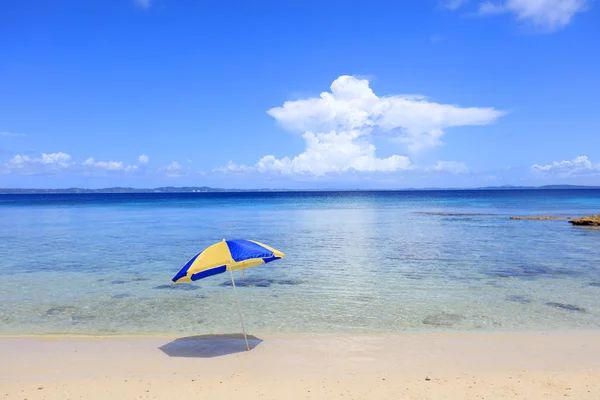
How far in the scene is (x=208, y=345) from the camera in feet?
38.4

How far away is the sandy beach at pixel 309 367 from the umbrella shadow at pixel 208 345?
3 cm

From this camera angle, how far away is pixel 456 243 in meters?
31.4

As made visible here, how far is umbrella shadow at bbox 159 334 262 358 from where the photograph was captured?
11102 millimetres

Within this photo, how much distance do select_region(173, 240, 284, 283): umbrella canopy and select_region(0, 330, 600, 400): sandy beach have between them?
204 cm

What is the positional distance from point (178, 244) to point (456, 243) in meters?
19.4

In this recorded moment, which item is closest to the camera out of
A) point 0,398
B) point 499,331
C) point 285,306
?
point 0,398

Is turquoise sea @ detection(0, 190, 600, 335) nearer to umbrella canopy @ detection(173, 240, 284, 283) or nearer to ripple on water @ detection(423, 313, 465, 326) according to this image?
ripple on water @ detection(423, 313, 465, 326)

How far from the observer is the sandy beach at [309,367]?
876 centimetres

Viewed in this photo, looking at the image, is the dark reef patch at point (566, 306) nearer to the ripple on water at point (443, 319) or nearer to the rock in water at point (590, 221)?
the ripple on water at point (443, 319)

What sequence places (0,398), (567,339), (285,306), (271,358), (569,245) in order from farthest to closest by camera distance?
1. (569,245)
2. (285,306)
3. (567,339)
4. (271,358)
5. (0,398)

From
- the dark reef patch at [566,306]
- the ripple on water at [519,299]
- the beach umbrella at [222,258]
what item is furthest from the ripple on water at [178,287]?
the dark reef patch at [566,306]

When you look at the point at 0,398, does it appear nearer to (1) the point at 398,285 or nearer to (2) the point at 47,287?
(2) the point at 47,287

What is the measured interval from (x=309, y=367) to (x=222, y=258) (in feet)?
10.2

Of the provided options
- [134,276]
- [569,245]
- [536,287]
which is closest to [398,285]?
[536,287]
